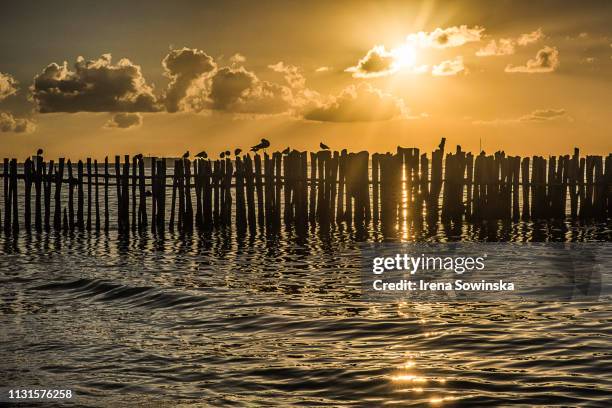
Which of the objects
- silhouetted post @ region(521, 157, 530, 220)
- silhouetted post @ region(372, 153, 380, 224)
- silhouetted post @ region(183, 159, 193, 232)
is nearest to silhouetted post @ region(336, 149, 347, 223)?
silhouetted post @ region(372, 153, 380, 224)

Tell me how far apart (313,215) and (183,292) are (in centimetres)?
931

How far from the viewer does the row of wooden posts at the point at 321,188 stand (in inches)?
796

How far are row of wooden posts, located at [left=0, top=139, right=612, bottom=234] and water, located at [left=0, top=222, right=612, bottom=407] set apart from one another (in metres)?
6.22

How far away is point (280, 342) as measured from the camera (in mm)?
8367

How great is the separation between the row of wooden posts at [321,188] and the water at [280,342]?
6.22 metres

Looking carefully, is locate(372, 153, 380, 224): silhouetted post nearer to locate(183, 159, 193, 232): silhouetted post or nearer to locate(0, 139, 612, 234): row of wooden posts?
locate(0, 139, 612, 234): row of wooden posts

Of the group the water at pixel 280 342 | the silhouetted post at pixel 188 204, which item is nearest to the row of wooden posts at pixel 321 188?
the silhouetted post at pixel 188 204

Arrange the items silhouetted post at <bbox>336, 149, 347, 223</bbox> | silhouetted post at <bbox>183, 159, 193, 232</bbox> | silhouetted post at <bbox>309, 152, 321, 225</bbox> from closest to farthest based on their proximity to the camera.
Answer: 1. silhouetted post at <bbox>183, 159, 193, 232</bbox>
2. silhouetted post at <bbox>309, 152, 321, 225</bbox>
3. silhouetted post at <bbox>336, 149, 347, 223</bbox>

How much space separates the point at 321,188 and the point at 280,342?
1241 centimetres

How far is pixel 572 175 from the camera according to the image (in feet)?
71.2

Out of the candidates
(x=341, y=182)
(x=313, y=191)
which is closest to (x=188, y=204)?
(x=313, y=191)

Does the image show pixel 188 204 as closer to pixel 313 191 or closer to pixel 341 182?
pixel 313 191

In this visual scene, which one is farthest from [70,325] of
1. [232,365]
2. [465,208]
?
[465,208]

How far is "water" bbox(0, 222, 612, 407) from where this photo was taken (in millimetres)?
6641
